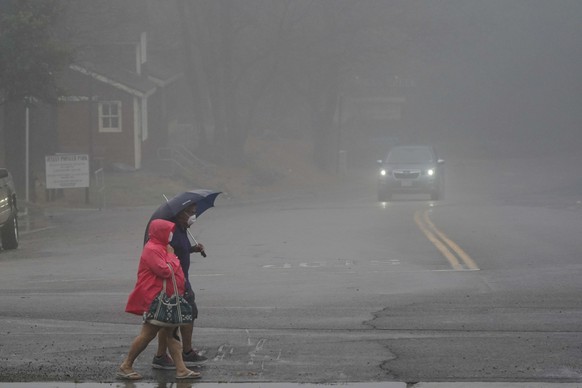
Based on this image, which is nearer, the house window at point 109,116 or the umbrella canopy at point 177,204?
the umbrella canopy at point 177,204

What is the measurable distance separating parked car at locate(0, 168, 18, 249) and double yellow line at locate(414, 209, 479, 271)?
7.80 m

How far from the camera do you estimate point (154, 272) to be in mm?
9125

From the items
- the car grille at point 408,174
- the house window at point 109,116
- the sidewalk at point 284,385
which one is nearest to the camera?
the sidewalk at point 284,385

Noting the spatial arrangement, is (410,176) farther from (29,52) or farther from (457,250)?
(457,250)

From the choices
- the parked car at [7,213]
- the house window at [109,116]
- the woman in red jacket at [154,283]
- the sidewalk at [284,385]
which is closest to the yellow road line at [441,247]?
the parked car at [7,213]

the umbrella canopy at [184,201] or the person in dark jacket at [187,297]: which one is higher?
the umbrella canopy at [184,201]

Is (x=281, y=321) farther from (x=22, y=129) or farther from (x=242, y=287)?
(x=22, y=129)

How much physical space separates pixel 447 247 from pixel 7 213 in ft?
26.1

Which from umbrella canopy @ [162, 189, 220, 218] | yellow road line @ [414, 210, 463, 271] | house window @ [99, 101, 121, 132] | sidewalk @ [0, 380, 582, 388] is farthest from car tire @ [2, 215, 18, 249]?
house window @ [99, 101, 121, 132]

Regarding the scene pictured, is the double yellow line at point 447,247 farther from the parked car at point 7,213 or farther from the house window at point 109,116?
the house window at point 109,116

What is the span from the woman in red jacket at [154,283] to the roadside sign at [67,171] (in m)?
27.7

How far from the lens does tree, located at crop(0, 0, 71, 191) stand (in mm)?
31156

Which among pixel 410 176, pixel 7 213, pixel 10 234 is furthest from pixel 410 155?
pixel 7 213

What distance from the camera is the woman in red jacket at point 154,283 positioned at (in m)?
9.10
